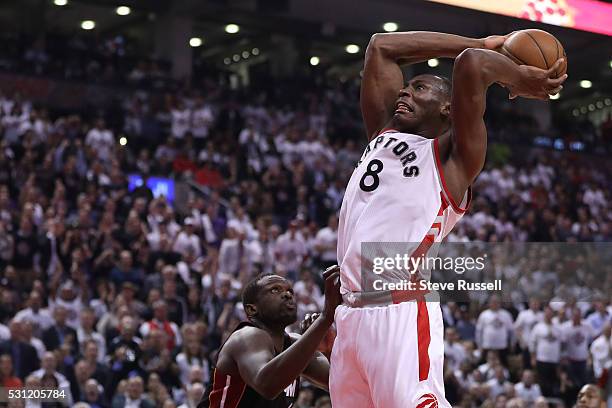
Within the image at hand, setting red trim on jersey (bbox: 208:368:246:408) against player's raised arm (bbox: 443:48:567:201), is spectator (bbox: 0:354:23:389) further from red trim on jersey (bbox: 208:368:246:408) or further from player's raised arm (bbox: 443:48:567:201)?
player's raised arm (bbox: 443:48:567:201)

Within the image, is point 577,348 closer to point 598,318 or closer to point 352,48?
point 598,318

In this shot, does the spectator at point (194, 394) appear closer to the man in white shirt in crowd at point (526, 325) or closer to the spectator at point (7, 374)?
the spectator at point (7, 374)

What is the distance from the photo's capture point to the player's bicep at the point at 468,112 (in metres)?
3.72

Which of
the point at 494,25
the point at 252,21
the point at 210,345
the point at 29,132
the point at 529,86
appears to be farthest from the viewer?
the point at 252,21

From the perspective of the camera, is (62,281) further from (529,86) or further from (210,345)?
(529,86)

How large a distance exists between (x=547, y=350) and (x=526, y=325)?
452 mm

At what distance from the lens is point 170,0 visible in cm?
2152

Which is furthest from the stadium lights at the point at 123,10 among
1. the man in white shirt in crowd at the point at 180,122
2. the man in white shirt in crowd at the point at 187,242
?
the man in white shirt in crowd at the point at 187,242

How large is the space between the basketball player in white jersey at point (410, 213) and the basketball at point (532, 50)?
0.16ft

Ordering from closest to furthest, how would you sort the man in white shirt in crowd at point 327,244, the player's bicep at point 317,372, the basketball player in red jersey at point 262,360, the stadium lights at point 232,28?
1. the basketball player in red jersey at point 262,360
2. the player's bicep at point 317,372
3. the man in white shirt in crowd at point 327,244
4. the stadium lights at point 232,28

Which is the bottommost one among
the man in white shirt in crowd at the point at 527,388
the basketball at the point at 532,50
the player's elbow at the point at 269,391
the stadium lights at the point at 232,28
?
the man in white shirt in crowd at the point at 527,388

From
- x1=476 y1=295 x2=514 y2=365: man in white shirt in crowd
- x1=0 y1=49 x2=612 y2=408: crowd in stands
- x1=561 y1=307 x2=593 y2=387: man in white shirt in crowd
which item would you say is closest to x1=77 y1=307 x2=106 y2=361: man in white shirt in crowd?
x1=0 y1=49 x2=612 y2=408: crowd in stands

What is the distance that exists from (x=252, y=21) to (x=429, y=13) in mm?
4304

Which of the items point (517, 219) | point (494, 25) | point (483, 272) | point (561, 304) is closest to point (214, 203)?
point (483, 272)
